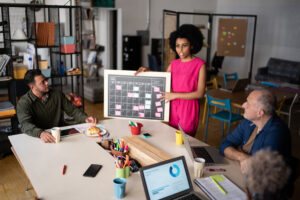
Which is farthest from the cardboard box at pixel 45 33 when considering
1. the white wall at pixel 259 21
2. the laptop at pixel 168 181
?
the white wall at pixel 259 21

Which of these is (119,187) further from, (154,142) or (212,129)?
(212,129)

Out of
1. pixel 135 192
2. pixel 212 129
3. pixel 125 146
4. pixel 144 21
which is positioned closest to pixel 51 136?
pixel 125 146

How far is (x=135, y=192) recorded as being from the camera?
174 centimetres

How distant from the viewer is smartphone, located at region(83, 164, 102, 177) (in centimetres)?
192

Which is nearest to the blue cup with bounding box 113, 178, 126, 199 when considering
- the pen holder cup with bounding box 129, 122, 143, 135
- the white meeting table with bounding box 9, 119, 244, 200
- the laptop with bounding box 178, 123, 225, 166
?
the white meeting table with bounding box 9, 119, 244, 200

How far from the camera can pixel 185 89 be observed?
110 inches

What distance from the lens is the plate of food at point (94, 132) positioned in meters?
2.58

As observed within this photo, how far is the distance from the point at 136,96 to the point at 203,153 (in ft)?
3.02

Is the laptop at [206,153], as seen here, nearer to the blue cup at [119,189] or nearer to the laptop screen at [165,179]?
the laptop screen at [165,179]

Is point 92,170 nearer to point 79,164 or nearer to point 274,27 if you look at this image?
point 79,164

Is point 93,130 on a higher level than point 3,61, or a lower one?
lower

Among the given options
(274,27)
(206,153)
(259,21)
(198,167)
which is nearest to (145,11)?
(259,21)

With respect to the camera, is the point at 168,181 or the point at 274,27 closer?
the point at 168,181

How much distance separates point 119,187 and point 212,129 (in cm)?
388
